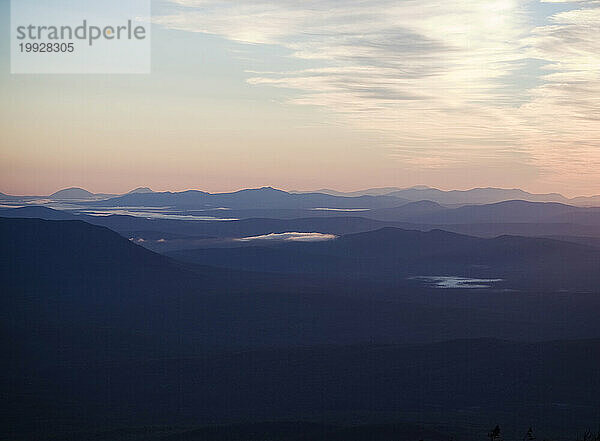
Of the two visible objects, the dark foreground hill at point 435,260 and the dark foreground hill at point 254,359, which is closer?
the dark foreground hill at point 254,359

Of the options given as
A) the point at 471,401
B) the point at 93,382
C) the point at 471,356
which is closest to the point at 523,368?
the point at 471,356

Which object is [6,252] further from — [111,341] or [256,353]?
[256,353]

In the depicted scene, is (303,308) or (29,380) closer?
(29,380)

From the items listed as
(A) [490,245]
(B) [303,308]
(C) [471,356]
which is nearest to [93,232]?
(B) [303,308]

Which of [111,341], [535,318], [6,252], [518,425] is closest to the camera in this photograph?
[518,425]

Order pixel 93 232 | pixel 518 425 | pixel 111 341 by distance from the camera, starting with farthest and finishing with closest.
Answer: pixel 93 232 → pixel 111 341 → pixel 518 425

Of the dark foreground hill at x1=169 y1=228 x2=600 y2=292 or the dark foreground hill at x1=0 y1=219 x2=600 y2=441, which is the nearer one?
the dark foreground hill at x1=0 y1=219 x2=600 y2=441

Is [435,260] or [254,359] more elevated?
[254,359]

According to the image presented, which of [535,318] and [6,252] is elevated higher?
[6,252]

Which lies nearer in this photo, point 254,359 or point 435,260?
point 254,359
